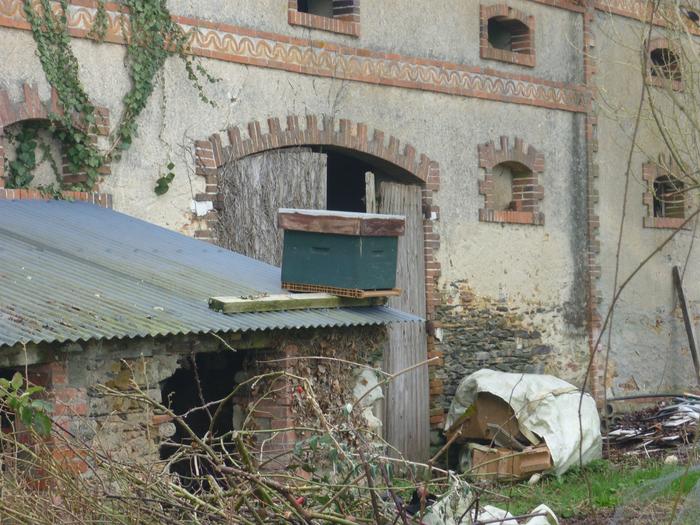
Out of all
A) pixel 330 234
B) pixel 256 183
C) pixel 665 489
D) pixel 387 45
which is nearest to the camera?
pixel 665 489

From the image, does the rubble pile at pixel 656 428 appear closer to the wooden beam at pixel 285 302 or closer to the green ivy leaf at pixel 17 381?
the wooden beam at pixel 285 302

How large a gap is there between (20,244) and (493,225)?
6.82m

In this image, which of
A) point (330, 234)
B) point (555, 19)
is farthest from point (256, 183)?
point (555, 19)

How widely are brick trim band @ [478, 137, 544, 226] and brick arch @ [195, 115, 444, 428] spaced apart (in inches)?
33.0

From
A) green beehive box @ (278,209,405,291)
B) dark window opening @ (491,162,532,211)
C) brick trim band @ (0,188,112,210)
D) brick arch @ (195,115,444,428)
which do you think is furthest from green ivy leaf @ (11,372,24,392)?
dark window opening @ (491,162,532,211)

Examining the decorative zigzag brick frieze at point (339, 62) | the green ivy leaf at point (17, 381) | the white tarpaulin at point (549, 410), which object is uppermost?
the decorative zigzag brick frieze at point (339, 62)

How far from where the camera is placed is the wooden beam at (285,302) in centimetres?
760

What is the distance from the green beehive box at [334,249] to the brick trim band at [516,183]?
473 cm

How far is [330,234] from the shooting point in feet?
27.8

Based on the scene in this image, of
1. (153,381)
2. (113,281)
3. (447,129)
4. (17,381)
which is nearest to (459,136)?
(447,129)

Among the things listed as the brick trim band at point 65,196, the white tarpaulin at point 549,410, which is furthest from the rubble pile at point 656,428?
the brick trim band at point 65,196

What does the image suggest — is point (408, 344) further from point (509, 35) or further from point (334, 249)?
point (509, 35)

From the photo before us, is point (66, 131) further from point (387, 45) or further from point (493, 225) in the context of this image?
point (493, 225)

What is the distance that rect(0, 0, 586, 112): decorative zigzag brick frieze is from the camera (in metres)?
9.75
